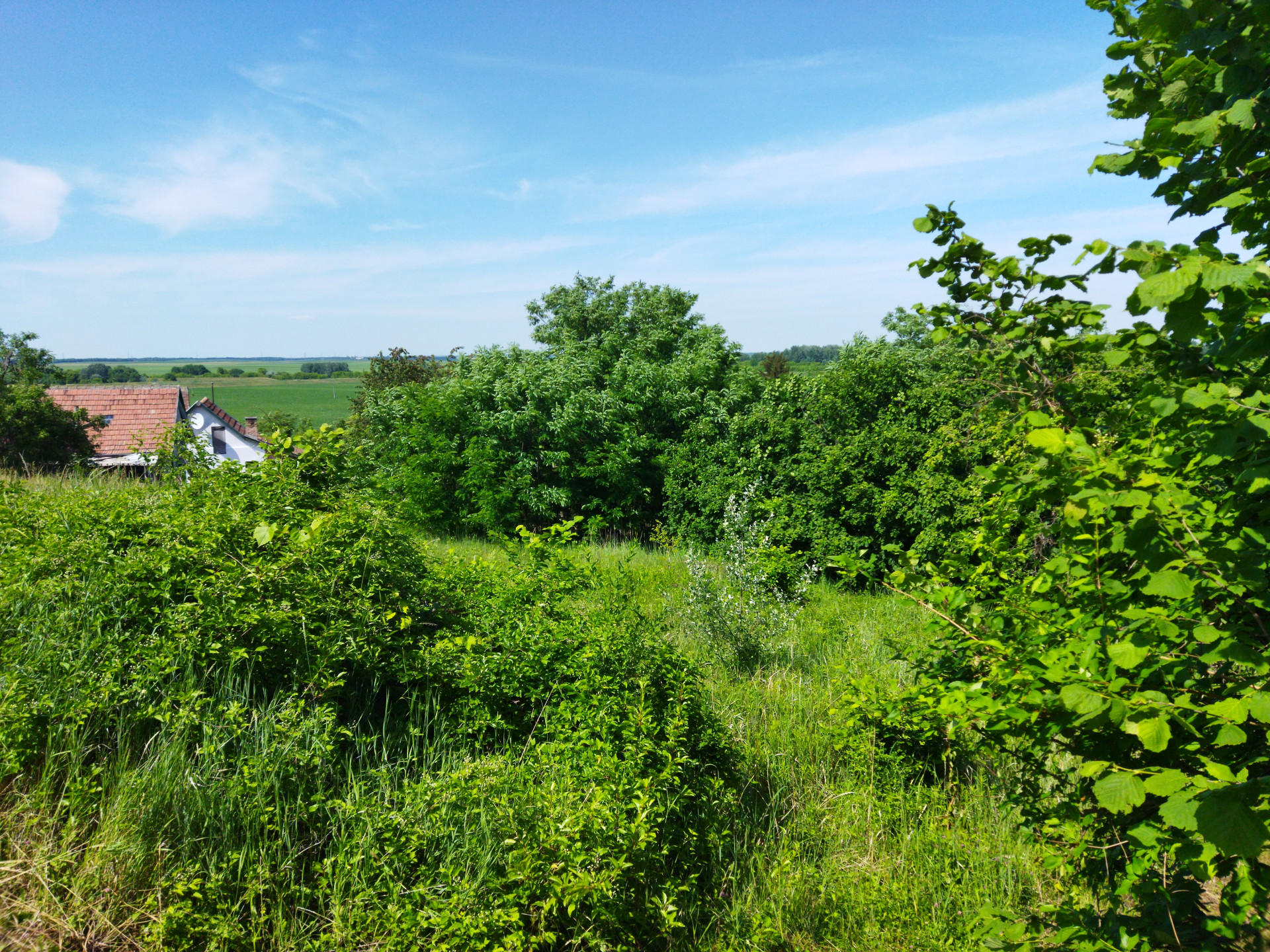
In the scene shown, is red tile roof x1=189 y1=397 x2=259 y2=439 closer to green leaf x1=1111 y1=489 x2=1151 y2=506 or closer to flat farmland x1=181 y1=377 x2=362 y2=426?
flat farmland x1=181 y1=377 x2=362 y2=426

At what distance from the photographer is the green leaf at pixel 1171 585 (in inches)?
62.4

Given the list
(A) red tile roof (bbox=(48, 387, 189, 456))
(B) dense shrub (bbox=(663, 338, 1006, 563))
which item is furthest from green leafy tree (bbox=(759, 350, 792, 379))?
(B) dense shrub (bbox=(663, 338, 1006, 563))

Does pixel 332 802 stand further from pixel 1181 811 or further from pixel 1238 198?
pixel 1238 198

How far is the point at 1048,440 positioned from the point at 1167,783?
81 centimetres

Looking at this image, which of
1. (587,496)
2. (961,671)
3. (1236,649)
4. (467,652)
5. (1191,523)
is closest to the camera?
(1236,649)

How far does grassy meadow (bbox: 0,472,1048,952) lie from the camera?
2688mm

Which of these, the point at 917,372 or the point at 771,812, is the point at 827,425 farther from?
the point at 771,812

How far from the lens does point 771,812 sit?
12.4 ft

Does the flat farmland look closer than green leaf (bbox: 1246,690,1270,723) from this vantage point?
No

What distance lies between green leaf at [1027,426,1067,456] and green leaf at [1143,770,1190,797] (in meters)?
0.77

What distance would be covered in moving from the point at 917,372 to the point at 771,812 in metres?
8.05

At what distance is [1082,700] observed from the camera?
5.25ft

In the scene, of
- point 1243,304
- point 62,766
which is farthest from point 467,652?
point 1243,304

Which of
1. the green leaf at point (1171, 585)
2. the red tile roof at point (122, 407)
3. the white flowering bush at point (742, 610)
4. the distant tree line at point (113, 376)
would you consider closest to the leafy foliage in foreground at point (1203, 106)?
the green leaf at point (1171, 585)
